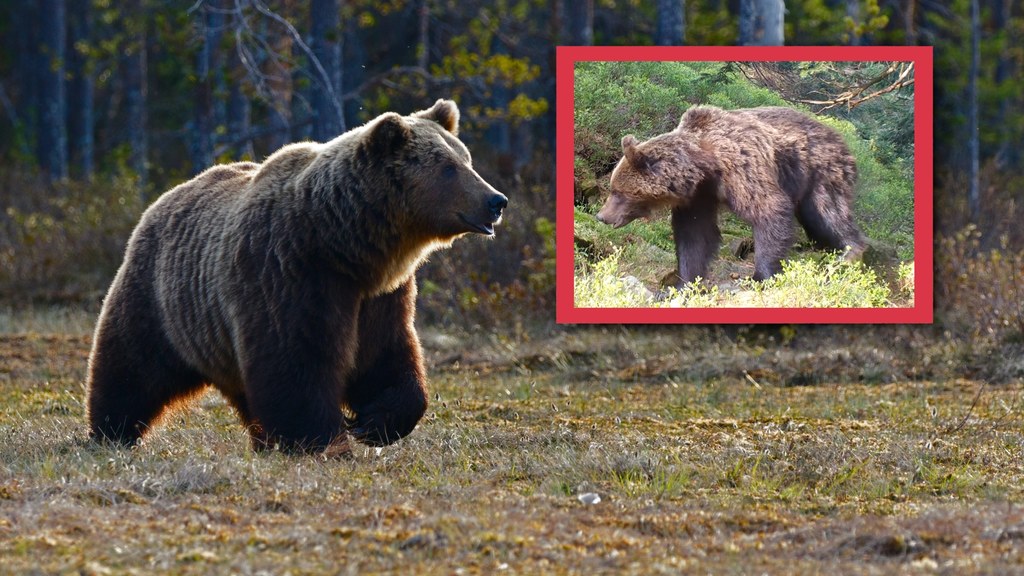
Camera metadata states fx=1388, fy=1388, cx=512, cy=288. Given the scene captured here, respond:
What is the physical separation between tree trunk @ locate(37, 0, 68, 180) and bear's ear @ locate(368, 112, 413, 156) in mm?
19974

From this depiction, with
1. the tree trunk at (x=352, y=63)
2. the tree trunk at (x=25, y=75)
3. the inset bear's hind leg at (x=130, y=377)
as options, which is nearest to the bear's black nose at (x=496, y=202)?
the inset bear's hind leg at (x=130, y=377)

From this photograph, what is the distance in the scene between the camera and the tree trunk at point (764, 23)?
1130cm

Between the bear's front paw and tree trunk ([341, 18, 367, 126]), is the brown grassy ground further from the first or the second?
tree trunk ([341, 18, 367, 126])

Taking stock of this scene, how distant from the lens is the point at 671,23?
15.0 metres

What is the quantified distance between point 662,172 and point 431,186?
3195 millimetres

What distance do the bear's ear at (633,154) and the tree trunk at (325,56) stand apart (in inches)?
179

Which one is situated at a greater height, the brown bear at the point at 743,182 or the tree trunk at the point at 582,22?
the tree trunk at the point at 582,22

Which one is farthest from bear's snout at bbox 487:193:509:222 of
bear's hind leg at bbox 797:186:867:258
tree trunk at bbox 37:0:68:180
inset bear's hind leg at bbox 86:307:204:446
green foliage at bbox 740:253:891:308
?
tree trunk at bbox 37:0:68:180

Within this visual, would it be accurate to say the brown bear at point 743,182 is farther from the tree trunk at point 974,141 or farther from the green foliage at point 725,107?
the tree trunk at point 974,141

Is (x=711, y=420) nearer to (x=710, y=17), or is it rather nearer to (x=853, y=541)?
(x=853, y=541)

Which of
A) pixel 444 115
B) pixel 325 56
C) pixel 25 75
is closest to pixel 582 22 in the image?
pixel 325 56

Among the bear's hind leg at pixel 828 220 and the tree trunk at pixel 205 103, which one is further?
the tree trunk at pixel 205 103

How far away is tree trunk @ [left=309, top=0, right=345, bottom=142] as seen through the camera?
44.1 ft

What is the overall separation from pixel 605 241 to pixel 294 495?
4.56m
